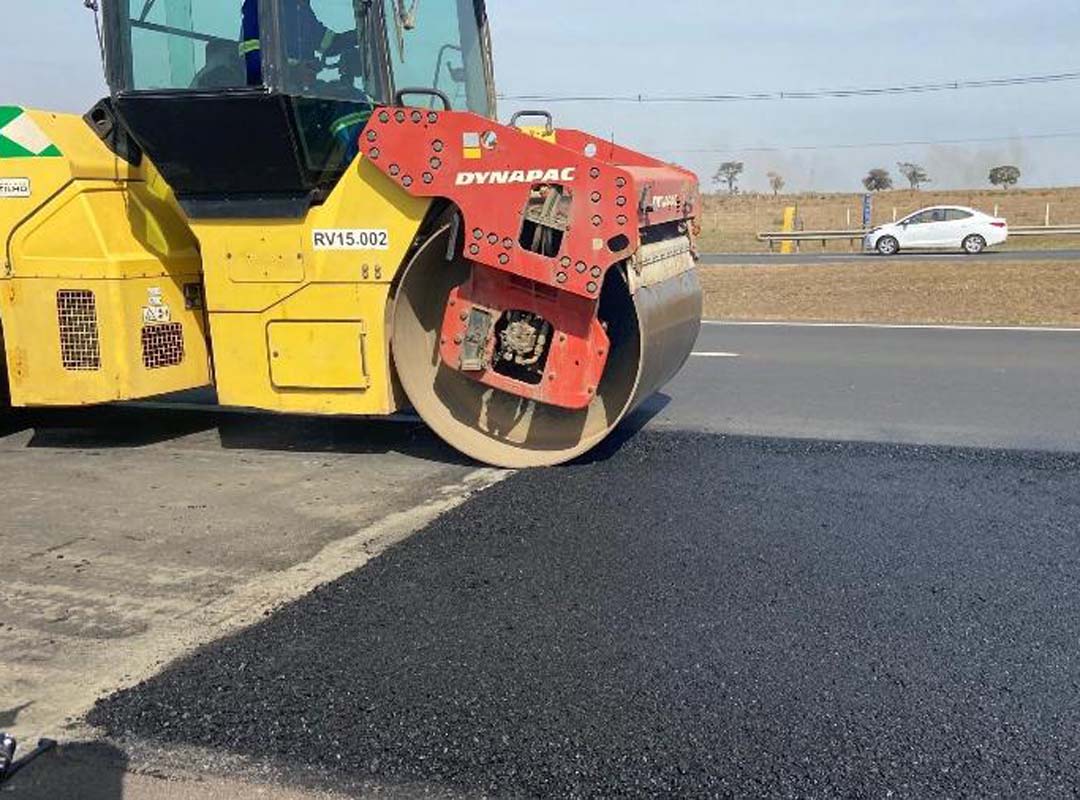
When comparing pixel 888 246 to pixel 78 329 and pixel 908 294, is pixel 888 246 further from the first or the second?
Answer: pixel 78 329

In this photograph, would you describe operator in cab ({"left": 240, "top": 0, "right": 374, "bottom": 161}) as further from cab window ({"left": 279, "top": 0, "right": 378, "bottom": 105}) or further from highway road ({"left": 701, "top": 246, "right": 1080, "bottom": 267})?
highway road ({"left": 701, "top": 246, "right": 1080, "bottom": 267})

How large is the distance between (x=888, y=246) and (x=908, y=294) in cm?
1191

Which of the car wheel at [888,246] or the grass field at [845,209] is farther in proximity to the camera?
the grass field at [845,209]

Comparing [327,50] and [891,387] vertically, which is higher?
[327,50]

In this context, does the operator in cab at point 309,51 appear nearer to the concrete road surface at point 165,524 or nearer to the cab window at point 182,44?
the cab window at point 182,44

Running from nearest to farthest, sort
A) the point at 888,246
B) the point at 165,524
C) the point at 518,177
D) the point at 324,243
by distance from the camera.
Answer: the point at 165,524 < the point at 518,177 < the point at 324,243 < the point at 888,246

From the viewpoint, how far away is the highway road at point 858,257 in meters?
21.9

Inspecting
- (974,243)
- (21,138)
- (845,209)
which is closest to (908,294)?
(974,243)

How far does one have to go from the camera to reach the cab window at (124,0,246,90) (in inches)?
212

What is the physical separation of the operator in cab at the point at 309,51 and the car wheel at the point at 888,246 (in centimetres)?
2252

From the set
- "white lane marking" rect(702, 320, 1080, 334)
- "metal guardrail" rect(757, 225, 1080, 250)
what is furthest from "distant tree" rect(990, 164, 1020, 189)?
"white lane marking" rect(702, 320, 1080, 334)

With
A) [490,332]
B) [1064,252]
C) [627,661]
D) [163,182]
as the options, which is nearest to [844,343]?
[490,332]

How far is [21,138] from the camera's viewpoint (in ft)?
19.1

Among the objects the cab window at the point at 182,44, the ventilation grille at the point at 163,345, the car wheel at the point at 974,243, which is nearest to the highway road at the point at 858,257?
the car wheel at the point at 974,243
